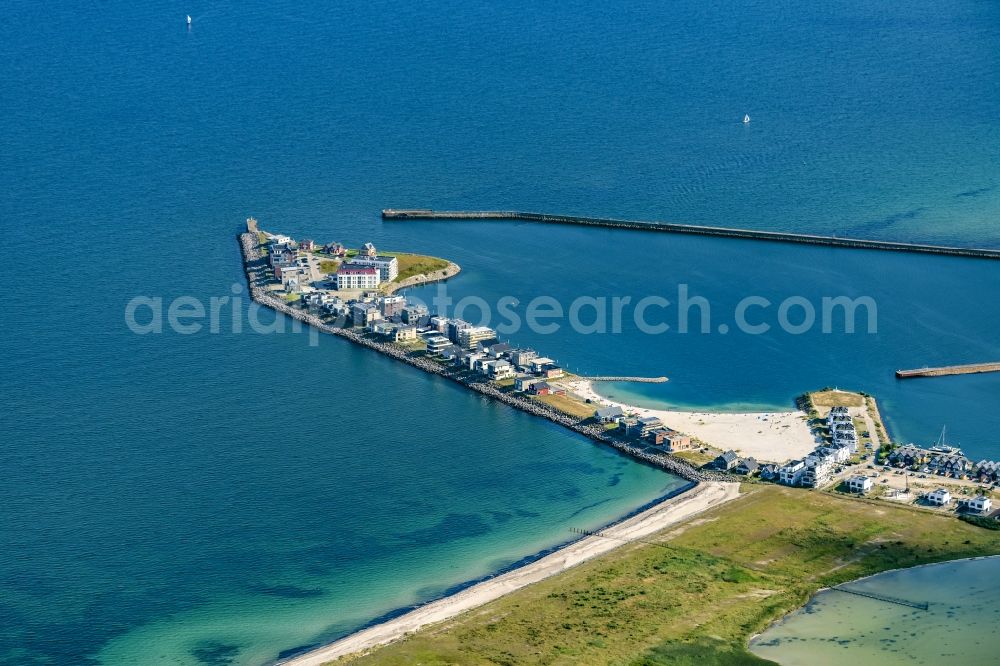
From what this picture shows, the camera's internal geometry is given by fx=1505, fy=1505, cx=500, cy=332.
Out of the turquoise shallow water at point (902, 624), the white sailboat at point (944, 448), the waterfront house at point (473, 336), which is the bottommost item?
the turquoise shallow water at point (902, 624)

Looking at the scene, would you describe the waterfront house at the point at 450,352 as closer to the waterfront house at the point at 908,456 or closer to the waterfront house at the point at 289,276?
the waterfront house at the point at 289,276

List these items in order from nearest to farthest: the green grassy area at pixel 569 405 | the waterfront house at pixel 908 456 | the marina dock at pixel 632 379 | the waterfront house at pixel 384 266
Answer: the waterfront house at pixel 908 456
the green grassy area at pixel 569 405
the marina dock at pixel 632 379
the waterfront house at pixel 384 266

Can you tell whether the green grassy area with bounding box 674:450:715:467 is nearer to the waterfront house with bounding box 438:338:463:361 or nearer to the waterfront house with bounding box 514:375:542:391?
the waterfront house with bounding box 514:375:542:391

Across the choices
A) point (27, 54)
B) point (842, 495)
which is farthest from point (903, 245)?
point (27, 54)

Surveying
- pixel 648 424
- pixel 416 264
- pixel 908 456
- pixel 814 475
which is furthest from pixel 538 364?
pixel 908 456

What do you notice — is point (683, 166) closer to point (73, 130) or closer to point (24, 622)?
point (73, 130)

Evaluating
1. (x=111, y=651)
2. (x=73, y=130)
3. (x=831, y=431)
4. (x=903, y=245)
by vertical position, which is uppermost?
(x=73, y=130)

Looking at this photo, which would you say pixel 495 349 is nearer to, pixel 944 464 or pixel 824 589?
pixel 944 464

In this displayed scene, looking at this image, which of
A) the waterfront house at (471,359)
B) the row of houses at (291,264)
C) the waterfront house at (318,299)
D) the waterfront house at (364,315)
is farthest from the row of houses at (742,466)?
the row of houses at (291,264)
